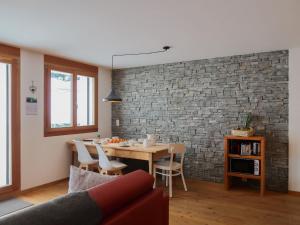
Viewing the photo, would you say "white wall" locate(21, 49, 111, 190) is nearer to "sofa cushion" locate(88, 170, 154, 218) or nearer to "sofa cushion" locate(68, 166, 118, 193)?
"sofa cushion" locate(68, 166, 118, 193)

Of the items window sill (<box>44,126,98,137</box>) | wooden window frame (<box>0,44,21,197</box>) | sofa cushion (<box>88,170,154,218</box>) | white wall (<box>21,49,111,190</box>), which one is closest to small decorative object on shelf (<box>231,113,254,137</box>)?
sofa cushion (<box>88,170,154,218</box>)

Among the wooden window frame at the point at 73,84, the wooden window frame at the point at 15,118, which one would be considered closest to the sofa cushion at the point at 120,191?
the wooden window frame at the point at 15,118

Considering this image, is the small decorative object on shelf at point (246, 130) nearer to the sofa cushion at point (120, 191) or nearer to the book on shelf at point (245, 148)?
the book on shelf at point (245, 148)

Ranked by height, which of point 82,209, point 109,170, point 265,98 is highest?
point 265,98

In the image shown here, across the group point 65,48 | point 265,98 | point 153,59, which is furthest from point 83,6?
point 265,98

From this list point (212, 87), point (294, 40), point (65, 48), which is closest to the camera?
point (294, 40)

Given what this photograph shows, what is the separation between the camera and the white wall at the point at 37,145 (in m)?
3.98

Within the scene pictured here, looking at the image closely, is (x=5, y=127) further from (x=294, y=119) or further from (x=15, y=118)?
(x=294, y=119)

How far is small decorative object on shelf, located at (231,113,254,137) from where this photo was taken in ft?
12.9

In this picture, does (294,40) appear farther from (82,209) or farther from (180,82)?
(82,209)

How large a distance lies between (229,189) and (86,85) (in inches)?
136

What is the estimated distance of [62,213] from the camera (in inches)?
48.5

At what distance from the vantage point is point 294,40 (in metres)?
3.48

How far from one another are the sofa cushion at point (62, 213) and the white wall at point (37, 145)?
3061mm
